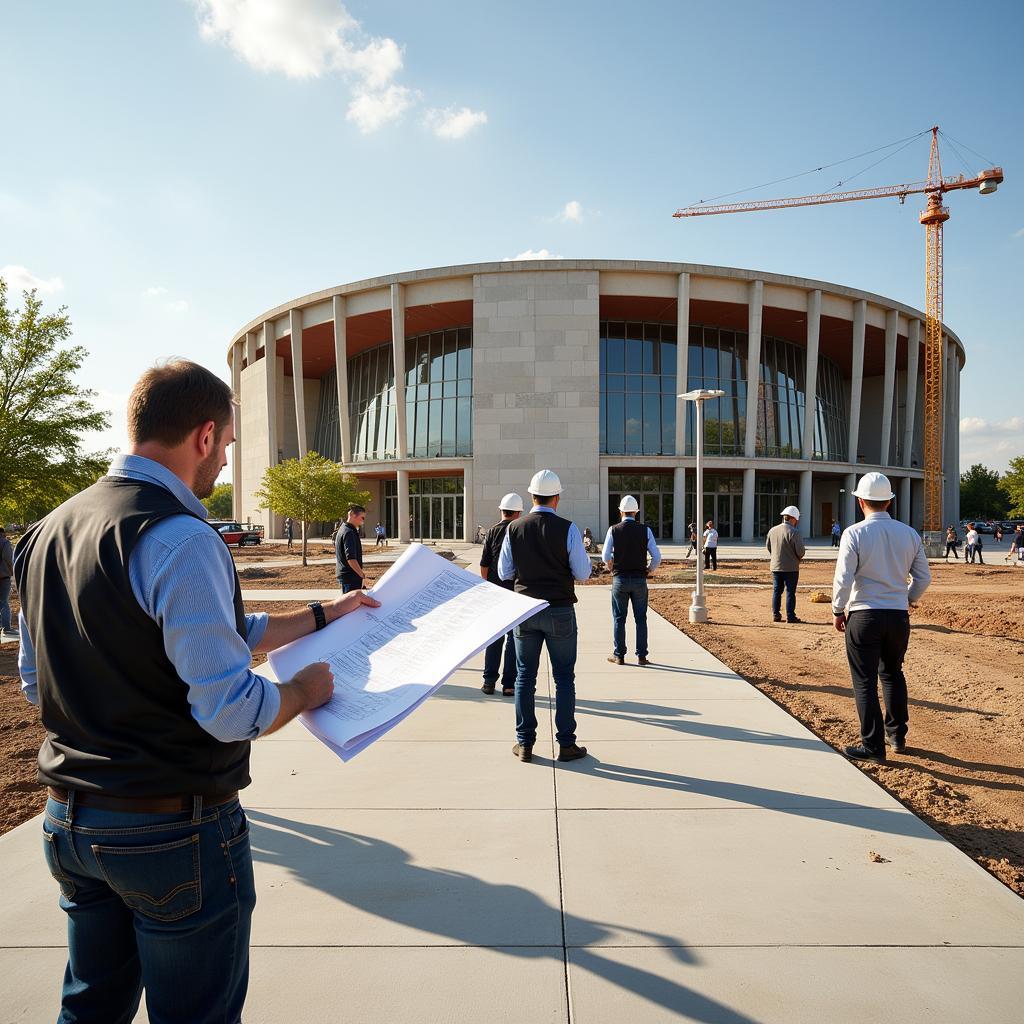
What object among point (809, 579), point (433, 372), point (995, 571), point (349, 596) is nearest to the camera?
point (349, 596)

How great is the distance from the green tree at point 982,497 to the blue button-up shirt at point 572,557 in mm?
113202

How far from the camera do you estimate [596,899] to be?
3.12 m

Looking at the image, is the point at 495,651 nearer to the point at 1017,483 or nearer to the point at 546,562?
the point at 546,562

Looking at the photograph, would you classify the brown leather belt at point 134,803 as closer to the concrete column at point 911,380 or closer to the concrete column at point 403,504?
the concrete column at point 403,504

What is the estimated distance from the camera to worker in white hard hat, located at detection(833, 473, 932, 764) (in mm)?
5113

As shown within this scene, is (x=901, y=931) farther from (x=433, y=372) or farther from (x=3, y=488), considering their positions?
(x=433, y=372)

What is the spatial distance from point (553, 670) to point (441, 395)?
129 feet

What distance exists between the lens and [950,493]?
180 feet

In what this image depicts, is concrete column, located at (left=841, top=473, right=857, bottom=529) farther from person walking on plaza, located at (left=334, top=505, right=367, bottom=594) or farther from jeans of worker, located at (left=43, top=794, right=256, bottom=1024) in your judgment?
jeans of worker, located at (left=43, top=794, right=256, bottom=1024)

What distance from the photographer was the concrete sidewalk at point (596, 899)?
2.49 metres

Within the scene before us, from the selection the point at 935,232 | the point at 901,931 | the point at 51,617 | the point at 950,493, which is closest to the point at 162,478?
the point at 51,617

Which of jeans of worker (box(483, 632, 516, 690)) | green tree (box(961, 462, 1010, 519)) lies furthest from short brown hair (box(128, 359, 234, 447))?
green tree (box(961, 462, 1010, 519))

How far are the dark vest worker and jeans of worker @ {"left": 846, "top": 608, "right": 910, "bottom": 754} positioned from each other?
492cm

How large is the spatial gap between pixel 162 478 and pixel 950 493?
65.6 m
